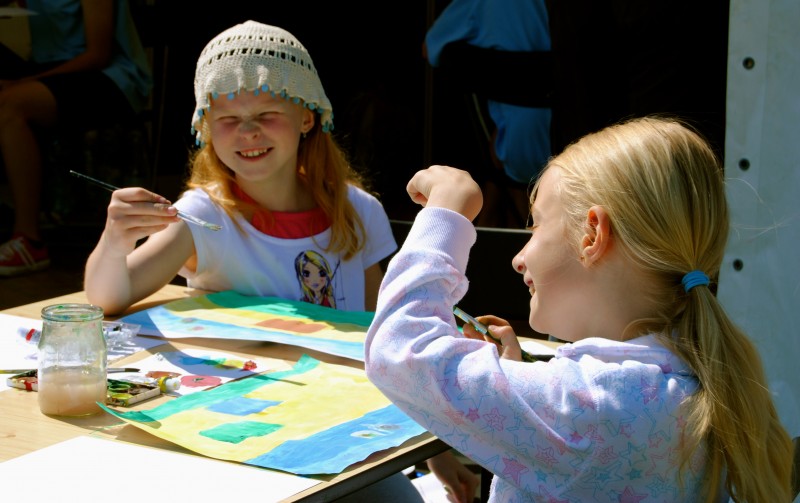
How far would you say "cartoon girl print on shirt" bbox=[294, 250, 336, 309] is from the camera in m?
2.16

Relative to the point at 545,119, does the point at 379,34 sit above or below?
above

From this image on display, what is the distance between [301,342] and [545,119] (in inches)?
85.8

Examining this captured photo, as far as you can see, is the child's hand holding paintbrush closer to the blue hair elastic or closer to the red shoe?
the blue hair elastic

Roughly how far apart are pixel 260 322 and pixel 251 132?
54 centimetres

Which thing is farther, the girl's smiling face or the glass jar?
the girl's smiling face

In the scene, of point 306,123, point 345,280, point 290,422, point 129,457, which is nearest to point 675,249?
point 290,422

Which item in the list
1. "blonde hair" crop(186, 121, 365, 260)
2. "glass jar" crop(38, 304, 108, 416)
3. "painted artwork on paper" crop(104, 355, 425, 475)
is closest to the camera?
"painted artwork on paper" crop(104, 355, 425, 475)

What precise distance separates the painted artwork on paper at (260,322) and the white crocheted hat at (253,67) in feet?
1.48

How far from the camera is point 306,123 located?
2361mm

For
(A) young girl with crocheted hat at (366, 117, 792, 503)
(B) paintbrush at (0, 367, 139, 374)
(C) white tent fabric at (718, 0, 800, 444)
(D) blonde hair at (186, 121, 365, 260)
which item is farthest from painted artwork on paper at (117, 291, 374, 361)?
(C) white tent fabric at (718, 0, 800, 444)

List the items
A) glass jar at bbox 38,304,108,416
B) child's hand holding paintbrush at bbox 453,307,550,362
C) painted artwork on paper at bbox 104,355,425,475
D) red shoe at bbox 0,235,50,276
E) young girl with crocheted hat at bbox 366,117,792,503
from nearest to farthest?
young girl with crocheted hat at bbox 366,117,792,503 → painted artwork on paper at bbox 104,355,425,475 → glass jar at bbox 38,304,108,416 → child's hand holding paintbrush at bbox 453,307,550,362 → red shoe at bbox 0,235,50,276

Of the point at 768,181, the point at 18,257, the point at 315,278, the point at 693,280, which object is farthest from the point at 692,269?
the point at 18,257

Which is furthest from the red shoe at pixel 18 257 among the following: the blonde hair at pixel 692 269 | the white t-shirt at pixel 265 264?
the blonde hair at pixel 692 269

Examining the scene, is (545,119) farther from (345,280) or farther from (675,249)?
(675,249)
